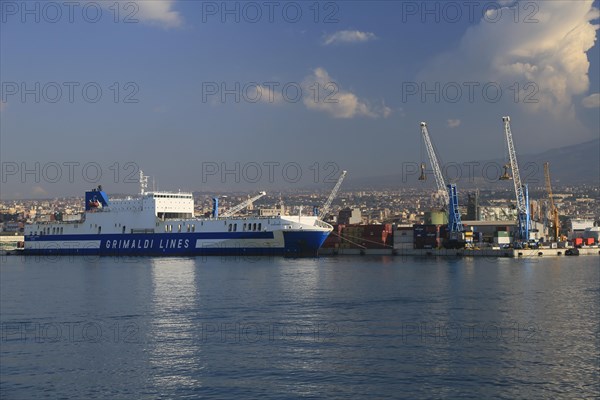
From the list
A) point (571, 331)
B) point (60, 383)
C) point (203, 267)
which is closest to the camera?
point (60, 383)

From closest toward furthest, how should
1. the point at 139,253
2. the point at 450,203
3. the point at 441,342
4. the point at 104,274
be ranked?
the point at 441,342, the point at 104,274, the point at 139,253, the point at 450,203

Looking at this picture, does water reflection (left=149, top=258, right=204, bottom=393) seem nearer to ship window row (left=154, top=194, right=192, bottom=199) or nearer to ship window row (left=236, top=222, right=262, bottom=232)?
ship window row (left=236, top=222, right=262, bottom=232)

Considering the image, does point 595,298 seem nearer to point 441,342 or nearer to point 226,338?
point 441,342

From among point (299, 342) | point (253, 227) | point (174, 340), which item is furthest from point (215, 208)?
point (299, 342)

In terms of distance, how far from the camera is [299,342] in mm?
21266

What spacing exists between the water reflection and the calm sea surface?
0.06m

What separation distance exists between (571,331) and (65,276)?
115 feet

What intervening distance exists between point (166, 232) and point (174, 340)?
5072cm

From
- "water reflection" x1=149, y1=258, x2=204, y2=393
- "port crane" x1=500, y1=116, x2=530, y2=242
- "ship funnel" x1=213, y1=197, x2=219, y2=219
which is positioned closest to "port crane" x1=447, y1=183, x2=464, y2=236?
"port crane" x1=500, y1=116, x2=530, y2=242

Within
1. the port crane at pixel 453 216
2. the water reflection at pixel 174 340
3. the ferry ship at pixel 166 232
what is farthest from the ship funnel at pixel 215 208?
the water reflection at pixel 174 340

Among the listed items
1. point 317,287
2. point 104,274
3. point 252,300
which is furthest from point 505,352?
point 104,274

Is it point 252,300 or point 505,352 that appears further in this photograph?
point 252,300

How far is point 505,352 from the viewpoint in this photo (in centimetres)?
2002

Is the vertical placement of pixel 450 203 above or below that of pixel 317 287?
above
